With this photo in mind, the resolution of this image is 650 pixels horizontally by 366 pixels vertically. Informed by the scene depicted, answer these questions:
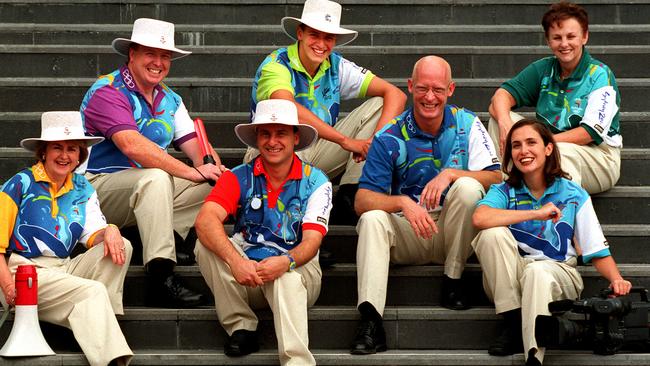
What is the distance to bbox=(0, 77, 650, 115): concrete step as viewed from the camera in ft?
26.5

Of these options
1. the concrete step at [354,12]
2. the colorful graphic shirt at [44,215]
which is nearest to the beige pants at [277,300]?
the colorful graphic shirt at [44,215]

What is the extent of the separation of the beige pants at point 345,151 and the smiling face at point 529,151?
1071mm

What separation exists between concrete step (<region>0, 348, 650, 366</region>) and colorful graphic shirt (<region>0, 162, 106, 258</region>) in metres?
0.54

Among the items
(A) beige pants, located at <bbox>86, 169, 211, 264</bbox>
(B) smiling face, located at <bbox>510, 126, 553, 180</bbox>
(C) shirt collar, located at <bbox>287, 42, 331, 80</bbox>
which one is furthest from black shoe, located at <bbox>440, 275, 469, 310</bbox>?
(C) shirt collar, located at <bbox>287, 42, 331, 80</bbox>

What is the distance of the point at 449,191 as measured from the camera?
6.55 meters

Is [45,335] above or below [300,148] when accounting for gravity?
below

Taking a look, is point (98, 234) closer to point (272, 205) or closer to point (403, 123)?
point (272, 205)

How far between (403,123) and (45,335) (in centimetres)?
200

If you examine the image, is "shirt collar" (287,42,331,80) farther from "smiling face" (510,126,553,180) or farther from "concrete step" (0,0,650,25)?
"concrete step" (0,0,650,25)

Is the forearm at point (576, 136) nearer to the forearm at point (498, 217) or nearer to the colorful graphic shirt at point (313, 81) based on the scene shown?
the forearm at point (498, 217)

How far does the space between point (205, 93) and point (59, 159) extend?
6.17 ft

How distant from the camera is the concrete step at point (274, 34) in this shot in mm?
8844

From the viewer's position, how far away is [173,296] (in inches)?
257

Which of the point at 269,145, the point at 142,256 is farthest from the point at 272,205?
the point at 142,256
